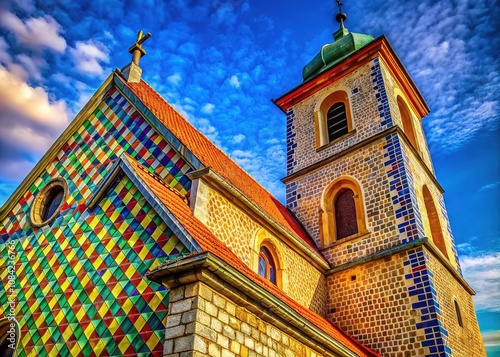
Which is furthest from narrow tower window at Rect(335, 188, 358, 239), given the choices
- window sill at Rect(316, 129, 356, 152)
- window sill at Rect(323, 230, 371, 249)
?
window sill at Rect(316, 129, 356, 152)

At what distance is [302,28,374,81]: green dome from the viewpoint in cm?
1628

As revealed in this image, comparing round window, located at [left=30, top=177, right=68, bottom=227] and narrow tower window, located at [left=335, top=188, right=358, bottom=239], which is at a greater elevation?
narrow tower window, located at [left=335, top=188, right=358, bottom=239]

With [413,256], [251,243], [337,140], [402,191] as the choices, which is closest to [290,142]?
[337,140]

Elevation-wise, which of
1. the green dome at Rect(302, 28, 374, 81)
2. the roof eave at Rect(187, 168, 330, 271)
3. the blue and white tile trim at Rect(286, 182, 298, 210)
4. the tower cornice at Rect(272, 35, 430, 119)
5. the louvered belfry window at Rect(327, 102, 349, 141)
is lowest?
the roof eave at Rect(187, 168, 330, 271)

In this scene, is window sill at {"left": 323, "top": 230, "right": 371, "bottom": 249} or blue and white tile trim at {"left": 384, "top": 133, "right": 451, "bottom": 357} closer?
blue and white tile trim at {"left": 384, "top": 133, "right": 451, "bottom": 357}

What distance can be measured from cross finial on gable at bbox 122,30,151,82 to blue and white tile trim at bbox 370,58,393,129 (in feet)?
24.6

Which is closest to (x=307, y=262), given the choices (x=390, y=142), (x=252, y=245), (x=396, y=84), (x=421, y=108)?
(x=252, y=245)

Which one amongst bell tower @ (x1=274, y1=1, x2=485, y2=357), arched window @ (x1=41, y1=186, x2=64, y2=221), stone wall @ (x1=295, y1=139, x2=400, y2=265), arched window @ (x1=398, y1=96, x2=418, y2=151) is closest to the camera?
arched window @ (x1=41, y1=186, x2=64, y2=221)

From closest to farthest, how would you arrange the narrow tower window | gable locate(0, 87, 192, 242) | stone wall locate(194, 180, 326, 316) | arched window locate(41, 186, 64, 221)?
stone wall locate(194, 180, 326, 316), gable locate(0, 87, 192, 242), arched window locate(41, 186, 64, 221), the narrow tower window

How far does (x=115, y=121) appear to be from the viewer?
955 centimetres

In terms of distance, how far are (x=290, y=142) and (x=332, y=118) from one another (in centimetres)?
181

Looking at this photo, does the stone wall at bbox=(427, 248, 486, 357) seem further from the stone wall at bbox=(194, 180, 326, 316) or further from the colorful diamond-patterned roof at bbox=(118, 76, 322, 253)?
the colorful diamond-patterned roof at bbox=(118, 76, 322, 253)

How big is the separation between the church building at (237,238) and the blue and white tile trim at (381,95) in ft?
0.24

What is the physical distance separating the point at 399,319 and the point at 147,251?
6.65 m
